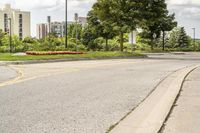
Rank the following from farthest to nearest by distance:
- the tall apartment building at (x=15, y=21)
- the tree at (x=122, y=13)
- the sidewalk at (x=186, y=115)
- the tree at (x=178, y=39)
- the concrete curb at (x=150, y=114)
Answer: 1. the tall apartment building at (x=15, y=21)
2. the tree at (x=178, y=39)
3. the tree at (x=122, y=13)
4. the sidewalk at (x=186, y=115)
5. the concrete curb at (x=150, y=114)

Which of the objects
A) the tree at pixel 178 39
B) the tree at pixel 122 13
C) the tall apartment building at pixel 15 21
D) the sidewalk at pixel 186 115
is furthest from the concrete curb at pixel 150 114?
the tall apartment building at pixel 15 21

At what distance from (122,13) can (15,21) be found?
13066 centimetres

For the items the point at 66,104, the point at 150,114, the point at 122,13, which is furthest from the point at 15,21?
the point at 150,114

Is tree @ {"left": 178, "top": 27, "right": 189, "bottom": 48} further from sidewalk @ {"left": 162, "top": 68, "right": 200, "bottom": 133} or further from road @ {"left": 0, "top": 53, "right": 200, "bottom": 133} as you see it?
sidewalk @ {"left": 162, "top": 68, "right": 200, "bottom": 133}

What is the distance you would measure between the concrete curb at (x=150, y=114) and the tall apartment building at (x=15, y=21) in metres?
158

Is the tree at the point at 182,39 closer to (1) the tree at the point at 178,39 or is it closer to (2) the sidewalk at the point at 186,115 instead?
(1) the tree at the point at 178,39

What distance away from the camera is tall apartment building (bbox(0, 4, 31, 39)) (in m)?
172

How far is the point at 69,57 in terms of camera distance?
36.2 meters

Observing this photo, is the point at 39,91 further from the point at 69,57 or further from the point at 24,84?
the point at 69,57

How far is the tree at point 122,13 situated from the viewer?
47.8 m

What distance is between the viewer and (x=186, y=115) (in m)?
9.80

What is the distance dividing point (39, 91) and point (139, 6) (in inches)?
1404

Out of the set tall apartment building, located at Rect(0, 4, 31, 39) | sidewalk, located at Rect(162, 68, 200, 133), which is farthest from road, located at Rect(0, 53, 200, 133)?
tall apartment building, located at Rect(0, 4, 31, 39)

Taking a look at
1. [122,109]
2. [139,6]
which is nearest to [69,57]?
[139,6]
